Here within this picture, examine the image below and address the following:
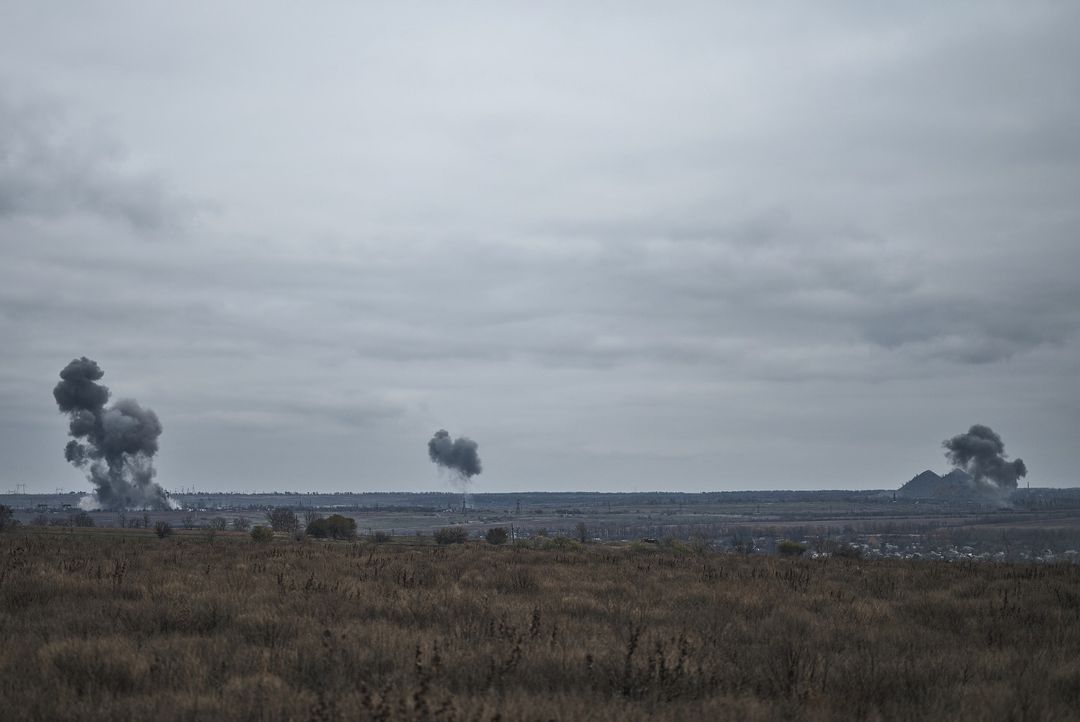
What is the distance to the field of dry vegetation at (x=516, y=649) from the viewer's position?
624 cm

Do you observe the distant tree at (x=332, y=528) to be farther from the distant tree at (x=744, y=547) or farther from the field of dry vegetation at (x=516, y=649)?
the field of dry vegetation at (x=516, y=649)

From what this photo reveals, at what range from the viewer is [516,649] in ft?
25.0

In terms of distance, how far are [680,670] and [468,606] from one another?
193 inches

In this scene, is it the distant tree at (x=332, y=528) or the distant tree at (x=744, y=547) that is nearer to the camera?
the distant tree at (x=744, y=547)

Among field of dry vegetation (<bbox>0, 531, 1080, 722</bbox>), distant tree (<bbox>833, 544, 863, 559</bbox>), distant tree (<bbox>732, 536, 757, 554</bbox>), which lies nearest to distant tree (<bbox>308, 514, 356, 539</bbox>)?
distant tree (<bbox>732, 536, 757, 554</bbox>)

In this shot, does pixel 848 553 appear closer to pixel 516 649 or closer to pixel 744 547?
pixel 744 547

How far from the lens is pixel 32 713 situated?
5930 mm

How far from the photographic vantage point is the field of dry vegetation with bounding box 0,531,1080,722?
6.24 meters

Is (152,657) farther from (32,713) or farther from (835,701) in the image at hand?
(835,701)

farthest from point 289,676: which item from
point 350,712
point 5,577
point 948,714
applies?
point 5,577

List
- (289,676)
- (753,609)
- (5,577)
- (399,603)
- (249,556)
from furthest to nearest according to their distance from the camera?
1. (249,556)
2. (5,577)
3. (753,609)
4. (399,603)
5. (289,676)

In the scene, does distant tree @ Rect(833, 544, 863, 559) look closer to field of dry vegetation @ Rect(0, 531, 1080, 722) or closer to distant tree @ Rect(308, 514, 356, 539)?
field of dry vegetation @ Rect(0, 531, 1080, 722)

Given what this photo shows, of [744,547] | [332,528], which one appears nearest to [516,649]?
[744,547]

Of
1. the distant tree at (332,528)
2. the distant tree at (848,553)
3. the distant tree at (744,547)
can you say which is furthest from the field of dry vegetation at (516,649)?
the distant tree at (332,528)
